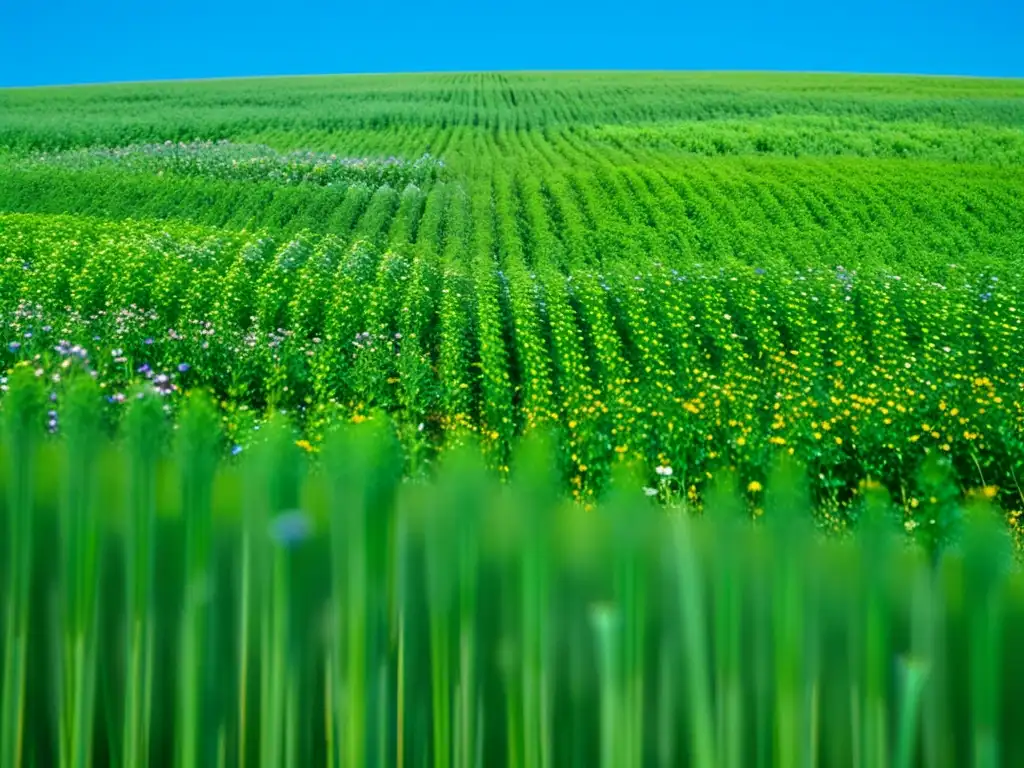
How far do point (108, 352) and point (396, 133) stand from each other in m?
34.0

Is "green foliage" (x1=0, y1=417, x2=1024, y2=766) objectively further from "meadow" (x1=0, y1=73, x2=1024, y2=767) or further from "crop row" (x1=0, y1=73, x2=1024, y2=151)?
"crop row" (x1=0, y1=73, x2=1024, y2=151)

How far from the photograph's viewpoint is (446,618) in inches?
39.3

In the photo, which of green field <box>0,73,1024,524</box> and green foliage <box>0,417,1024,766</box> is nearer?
green foliage <box>0,417,1024,766</box>

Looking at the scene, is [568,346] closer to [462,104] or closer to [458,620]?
[458,620]

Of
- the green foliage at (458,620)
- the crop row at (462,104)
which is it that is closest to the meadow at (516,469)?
the green foliage at (458,620)

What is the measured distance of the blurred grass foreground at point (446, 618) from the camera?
899mm

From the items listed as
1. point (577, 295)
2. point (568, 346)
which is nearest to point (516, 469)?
point (568, 346)

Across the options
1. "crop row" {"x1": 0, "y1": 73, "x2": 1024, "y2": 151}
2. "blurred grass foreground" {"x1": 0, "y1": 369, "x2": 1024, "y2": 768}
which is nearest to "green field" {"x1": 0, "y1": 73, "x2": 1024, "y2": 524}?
"blurred grass foreground" {"x1": 0, "y1": 369, "x2": 1024, "y2": 768}

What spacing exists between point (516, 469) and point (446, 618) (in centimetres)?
19

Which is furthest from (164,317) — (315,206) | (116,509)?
(315,206)

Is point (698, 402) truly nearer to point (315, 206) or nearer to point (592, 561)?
point (592, 561)

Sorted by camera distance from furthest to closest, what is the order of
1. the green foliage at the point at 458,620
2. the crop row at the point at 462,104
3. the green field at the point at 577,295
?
the crop row at the point at 462,104, the green field at the point at 577,295, the green foliage at the point at 458,620

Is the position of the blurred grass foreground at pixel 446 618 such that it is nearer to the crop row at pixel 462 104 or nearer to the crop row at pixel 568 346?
the crop row at pixel 568 346

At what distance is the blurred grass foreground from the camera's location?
0.90m
